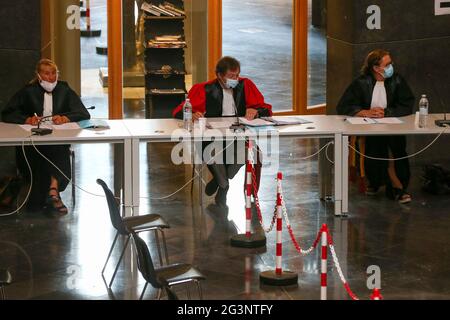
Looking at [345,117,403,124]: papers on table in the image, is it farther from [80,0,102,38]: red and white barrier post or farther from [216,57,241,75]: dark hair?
[80,0,102,38]: red and white barrier post

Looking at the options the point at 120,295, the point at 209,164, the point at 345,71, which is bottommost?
the point at 120,295

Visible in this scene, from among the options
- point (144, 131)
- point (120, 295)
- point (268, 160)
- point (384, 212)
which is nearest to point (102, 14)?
point (268, 160)

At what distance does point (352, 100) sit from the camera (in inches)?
432

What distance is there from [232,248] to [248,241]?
14 centimetres

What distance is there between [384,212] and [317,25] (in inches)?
174

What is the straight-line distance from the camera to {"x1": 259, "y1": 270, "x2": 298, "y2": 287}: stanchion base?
27.2 ft

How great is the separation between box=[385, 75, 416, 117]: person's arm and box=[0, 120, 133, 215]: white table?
2600 millimetres

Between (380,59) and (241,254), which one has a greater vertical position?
(380,59)

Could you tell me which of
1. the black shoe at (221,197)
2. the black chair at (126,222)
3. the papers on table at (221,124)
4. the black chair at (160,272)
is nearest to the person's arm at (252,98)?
the papers on table at (221,124)

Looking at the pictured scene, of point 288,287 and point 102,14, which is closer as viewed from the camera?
point 288,287

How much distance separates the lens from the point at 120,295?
8148 millimetres

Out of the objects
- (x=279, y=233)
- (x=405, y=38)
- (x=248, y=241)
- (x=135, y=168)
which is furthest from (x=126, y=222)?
(x=405, y=38)

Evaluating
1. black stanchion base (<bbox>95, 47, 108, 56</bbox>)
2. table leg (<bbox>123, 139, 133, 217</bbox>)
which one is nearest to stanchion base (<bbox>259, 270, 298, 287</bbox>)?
table leg (<bbox>123, 139, 133, 217</bbox>)

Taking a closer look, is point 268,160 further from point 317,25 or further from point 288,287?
point 288,287
